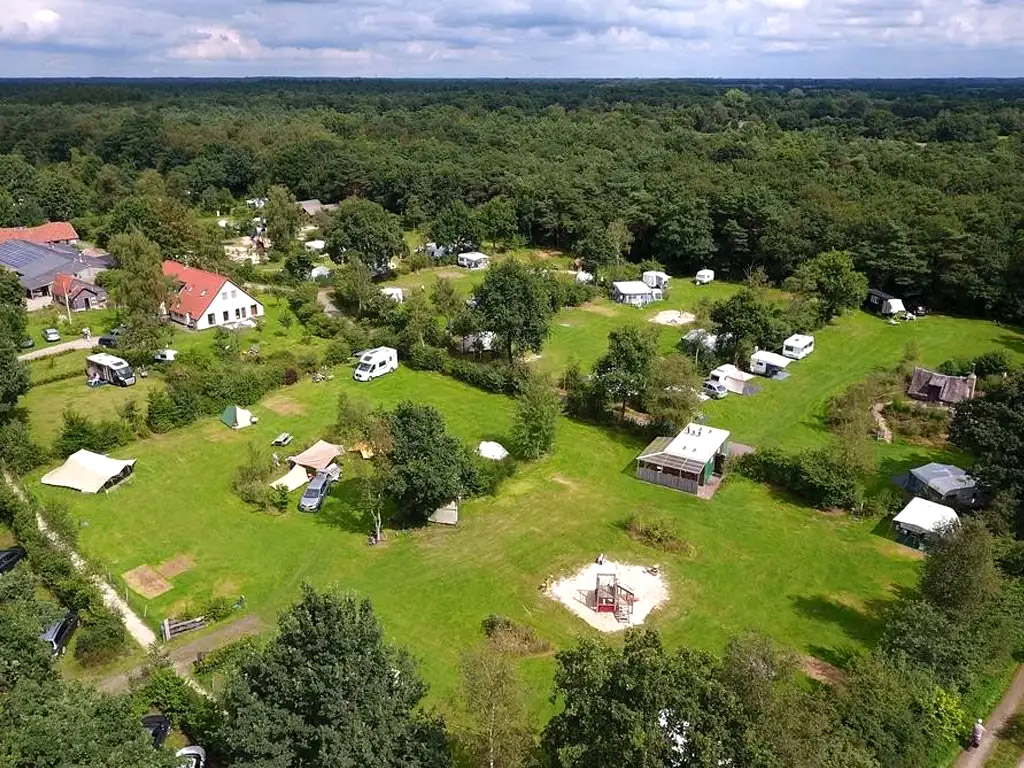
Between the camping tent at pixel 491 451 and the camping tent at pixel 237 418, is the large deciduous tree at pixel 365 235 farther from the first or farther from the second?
the camping tent at pixel 491 451

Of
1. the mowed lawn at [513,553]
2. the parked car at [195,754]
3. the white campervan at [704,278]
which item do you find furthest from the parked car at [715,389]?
the parked car at [195,754]

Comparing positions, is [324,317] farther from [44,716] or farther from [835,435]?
[44,716]

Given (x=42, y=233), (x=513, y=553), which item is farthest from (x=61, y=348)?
(x=513, y=553)

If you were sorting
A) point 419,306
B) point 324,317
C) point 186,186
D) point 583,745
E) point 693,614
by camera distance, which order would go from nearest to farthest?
1. point 583,745
2. point 693,614
3. point 419,306
4. point 324,317
5. point 186,186

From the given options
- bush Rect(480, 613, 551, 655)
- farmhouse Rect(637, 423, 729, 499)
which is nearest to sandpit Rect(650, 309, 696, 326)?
farmhouse Rect(637, 423, 729, 499)

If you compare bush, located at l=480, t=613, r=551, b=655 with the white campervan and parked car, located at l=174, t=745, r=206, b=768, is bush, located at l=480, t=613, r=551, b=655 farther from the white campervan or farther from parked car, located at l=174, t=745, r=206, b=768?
the white campervan

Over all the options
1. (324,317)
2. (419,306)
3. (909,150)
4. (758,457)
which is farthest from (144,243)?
(909,150)

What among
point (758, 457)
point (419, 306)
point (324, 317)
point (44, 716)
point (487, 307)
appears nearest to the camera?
point (44, 716)

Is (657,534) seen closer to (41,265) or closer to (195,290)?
(195,290)
